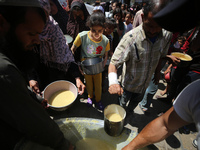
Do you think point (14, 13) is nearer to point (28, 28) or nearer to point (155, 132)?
point (28, 28)

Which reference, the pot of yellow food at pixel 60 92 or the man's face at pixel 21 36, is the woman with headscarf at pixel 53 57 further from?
the man's face at pixel 21 36

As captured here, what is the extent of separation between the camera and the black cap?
0.45 metres

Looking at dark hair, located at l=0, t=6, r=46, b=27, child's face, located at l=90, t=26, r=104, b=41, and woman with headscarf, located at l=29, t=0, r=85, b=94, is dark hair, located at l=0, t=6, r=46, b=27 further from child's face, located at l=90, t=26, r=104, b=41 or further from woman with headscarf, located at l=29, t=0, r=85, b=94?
child's face, located at l=90, t=26, r=104, b=41

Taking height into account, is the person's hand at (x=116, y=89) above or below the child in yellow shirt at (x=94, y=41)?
below

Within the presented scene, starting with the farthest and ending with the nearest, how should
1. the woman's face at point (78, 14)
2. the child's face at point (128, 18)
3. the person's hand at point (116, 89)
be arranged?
the child's face at point (128, 18), the woman's face at point (78, 14), the person's hand at point (116, 89)

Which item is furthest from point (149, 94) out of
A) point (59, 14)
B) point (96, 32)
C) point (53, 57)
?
point (59, 14)

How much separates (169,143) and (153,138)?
1.65m

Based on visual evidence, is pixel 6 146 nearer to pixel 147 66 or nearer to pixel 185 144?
pixel 147 66

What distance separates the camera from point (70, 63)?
80.4 inches

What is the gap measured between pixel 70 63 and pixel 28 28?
123cm

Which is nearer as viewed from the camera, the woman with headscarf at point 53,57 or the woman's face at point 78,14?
the woman with headscarf at point 53,57

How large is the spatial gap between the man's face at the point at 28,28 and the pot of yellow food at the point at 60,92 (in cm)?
95

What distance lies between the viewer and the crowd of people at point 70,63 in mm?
684

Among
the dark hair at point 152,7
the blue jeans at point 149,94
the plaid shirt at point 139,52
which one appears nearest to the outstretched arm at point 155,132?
the plaid shirt at point 139,52
